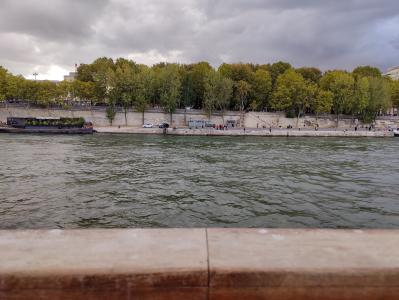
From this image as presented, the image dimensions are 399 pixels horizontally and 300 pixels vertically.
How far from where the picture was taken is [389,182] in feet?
74.5

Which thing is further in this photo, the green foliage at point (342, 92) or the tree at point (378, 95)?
the tree at point (378, 95)

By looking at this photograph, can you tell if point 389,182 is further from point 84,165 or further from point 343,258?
point 343,258

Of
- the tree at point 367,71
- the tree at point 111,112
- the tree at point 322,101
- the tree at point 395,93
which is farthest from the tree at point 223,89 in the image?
the tree at point 367,71

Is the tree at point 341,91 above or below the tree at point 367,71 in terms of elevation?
below

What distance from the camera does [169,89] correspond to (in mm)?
89062

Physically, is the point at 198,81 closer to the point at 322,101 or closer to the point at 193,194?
the point at 322,101

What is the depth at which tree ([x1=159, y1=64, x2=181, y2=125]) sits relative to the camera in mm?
88188

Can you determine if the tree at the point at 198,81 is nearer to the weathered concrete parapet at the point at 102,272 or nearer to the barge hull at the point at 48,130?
the barge hull at the point at 48,130

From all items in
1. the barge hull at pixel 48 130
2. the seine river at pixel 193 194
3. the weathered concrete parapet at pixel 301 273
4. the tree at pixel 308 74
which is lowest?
the seine river at pixel 193 194

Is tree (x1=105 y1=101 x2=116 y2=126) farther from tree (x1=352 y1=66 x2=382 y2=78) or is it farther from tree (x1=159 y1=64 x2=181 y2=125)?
tree (x1=352 y1=66 x2=382 y2=78)

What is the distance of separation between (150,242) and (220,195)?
14663mm

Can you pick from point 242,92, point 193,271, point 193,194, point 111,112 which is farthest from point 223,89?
point 193,271

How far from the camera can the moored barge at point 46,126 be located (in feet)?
225

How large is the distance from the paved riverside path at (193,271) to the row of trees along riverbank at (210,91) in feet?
280
